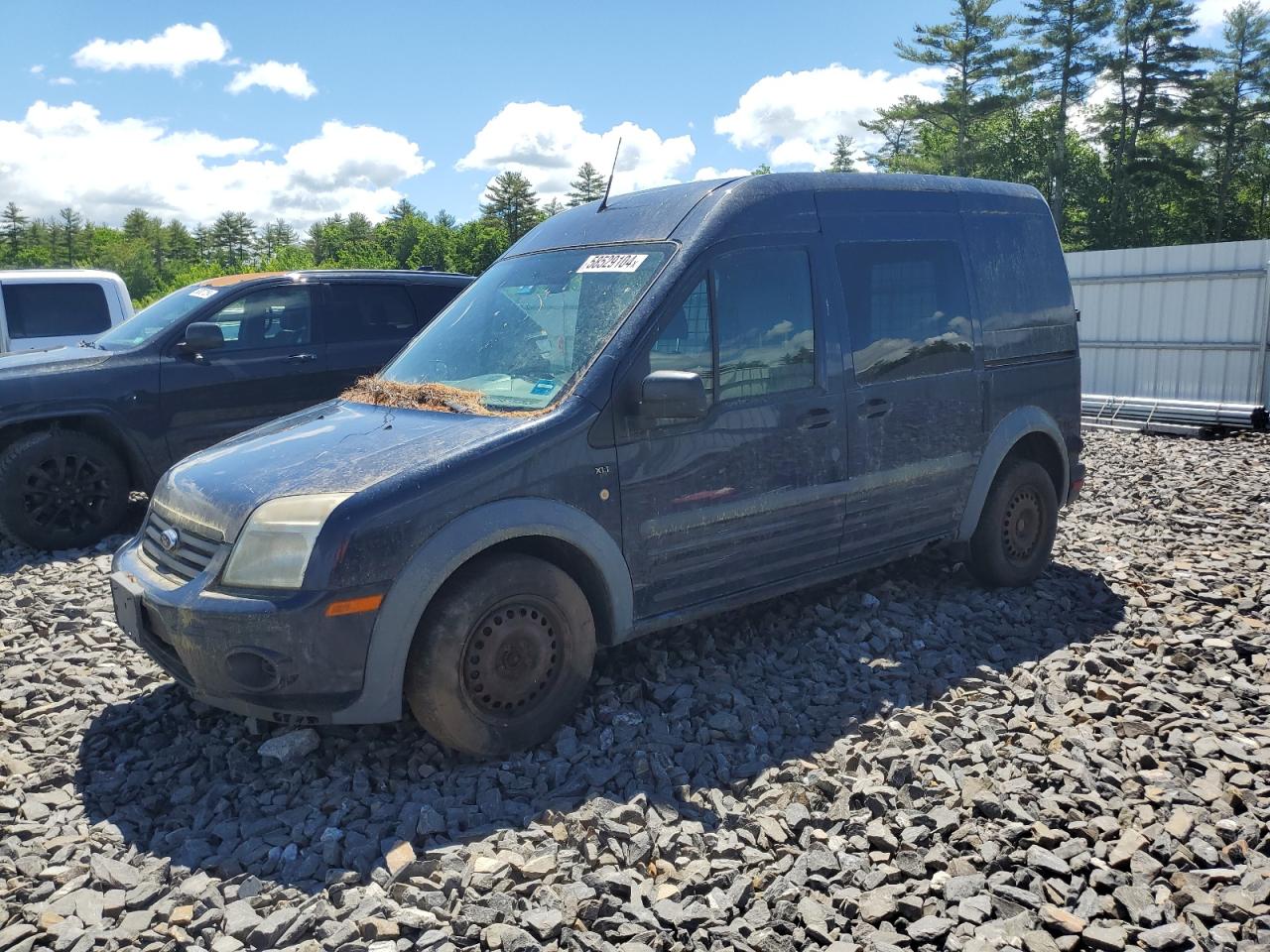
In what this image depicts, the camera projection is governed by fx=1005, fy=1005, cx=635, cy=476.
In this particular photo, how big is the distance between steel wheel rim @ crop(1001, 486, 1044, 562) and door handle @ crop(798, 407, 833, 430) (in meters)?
1.65

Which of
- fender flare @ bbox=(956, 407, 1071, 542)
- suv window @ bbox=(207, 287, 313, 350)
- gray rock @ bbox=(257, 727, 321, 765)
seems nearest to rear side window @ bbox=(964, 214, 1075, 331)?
fender flare @ bbox=(956, 407, 1071, 542)

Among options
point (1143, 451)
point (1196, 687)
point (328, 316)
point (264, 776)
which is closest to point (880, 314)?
point (1196, 687)

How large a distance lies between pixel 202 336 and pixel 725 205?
4.59 meters

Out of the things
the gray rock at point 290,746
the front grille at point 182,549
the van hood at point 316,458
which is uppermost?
the van hood at point 316,458

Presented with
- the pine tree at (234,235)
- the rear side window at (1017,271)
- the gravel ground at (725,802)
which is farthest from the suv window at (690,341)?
the pine tree at (234,235)

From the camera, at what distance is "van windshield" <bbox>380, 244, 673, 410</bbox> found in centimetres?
421

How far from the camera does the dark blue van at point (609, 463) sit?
11.7 ft

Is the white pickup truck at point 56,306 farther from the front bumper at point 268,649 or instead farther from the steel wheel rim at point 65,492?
the front bumper at point 268,649

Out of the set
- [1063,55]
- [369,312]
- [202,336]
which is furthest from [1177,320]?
[1063,55]

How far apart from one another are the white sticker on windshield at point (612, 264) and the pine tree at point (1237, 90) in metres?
52.6

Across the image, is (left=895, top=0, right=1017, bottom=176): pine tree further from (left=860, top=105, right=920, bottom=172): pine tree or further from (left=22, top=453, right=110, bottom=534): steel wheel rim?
(left=22, top=453, right=110, bottom=534): steel wheel rim

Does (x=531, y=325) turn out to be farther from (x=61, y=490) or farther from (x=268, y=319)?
(x=61, y=490)

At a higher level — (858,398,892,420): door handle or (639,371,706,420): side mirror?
(639,371,706,420): side mirror

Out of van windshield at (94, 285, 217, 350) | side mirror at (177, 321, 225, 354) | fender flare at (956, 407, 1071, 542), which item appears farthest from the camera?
van windshield at (94, 285, 217, 350)
